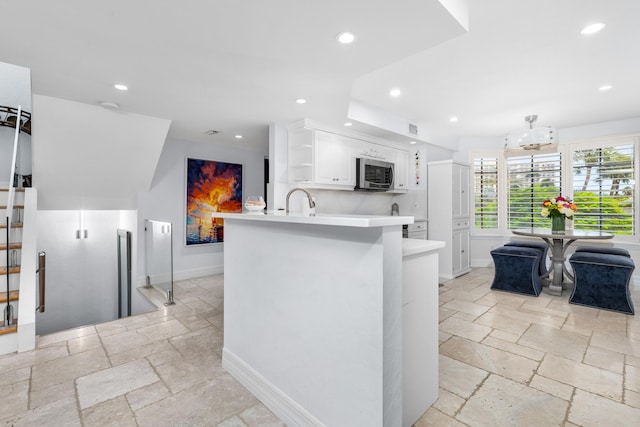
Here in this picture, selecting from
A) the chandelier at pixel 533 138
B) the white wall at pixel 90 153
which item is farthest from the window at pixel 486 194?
the white wall at pixel 90 153

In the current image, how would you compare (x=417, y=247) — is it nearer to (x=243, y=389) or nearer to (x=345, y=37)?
(x=345, y=37)

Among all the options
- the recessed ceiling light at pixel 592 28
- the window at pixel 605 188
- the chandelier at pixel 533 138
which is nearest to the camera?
the recessed ceiling light at pixel 592 28

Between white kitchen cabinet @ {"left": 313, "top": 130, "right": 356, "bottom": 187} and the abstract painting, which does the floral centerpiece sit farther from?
the abstract painting

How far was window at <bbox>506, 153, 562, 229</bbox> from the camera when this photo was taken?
18.2ft

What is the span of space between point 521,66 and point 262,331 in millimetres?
3361

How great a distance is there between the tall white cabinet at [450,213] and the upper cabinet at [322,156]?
154 cm

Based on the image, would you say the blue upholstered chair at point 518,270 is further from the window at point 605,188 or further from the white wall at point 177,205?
the white wall at point 177,205

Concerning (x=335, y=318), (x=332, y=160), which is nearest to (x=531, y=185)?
(x=332, y=160)

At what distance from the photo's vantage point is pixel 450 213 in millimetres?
5223

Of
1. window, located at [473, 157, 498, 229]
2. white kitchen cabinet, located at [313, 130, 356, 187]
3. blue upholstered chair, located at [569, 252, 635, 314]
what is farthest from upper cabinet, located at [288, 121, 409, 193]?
blue upholstered chair, located at [569, 252, 635, 314]

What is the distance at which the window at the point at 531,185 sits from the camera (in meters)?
5.56

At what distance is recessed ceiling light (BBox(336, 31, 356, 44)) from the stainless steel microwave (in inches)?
99.6

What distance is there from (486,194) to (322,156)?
12.6 ft

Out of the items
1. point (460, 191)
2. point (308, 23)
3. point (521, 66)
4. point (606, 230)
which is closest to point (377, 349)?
point (308, 23)
